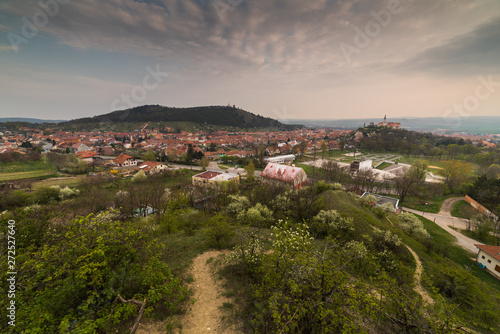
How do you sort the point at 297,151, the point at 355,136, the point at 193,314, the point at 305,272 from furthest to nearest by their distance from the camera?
the point at 355,136 → the point at 297,151 → the point at 193,314 → the point at 305,272

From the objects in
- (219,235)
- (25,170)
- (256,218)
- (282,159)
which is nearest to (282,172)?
(256,218)

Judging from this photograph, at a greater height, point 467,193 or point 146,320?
point 146,320

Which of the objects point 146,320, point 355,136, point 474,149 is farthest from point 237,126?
point 146,320

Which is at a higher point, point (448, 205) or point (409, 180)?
point (409, 180)

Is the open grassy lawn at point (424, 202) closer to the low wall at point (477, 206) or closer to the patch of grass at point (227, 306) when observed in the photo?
the low wall at point (477, 206)

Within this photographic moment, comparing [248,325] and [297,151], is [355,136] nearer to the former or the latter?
[297,151]

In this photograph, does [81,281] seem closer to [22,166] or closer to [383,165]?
[22,166]

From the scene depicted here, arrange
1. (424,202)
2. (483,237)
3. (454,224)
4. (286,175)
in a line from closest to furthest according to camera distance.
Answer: (483,237) → (454,224) → (424,202) → (286,175)
